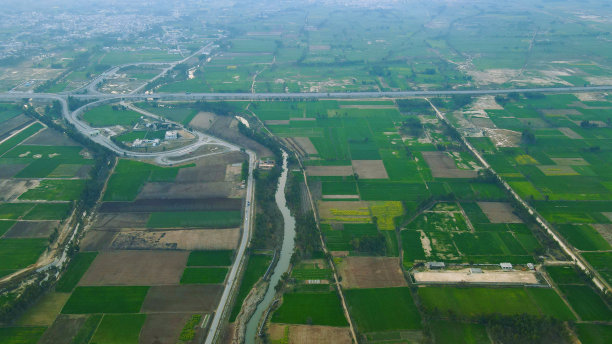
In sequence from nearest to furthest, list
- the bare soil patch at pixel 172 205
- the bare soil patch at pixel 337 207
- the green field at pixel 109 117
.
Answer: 1. the bare soil patch at pixel 337 207
2. the bare soil patch at pixel 172 205
3. the green field at pixel 109 117

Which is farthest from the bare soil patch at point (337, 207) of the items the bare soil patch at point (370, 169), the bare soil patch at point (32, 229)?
the bare soil patch at point (32, 229)

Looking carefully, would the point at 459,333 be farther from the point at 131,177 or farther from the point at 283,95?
the point at 283,95

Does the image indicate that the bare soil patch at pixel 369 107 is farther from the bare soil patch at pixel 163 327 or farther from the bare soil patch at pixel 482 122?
the bare soil patch at pixel 163 327

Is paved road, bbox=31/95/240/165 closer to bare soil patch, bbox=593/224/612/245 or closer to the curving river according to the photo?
the curving river

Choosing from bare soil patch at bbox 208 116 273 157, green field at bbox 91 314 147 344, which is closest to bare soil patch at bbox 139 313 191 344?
green field at bbox 91 314 147 344

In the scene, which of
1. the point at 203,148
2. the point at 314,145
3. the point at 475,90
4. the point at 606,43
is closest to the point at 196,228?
the point at 203,148

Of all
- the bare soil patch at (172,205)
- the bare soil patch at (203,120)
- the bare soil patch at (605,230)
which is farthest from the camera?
the bare soil patch at (203,120)

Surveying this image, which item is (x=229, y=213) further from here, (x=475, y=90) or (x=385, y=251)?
(x=475, y=90)

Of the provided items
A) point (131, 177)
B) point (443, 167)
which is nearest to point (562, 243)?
point (443, 167)
